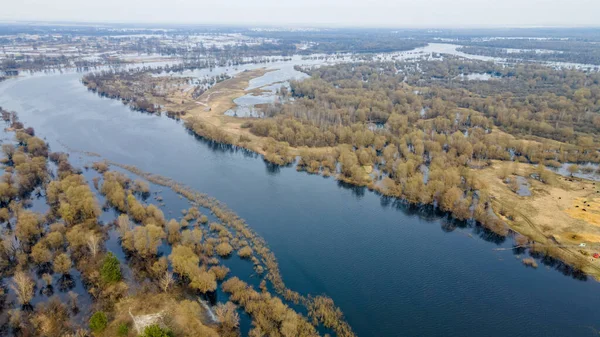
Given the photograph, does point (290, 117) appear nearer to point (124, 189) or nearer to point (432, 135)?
point (432, 135)

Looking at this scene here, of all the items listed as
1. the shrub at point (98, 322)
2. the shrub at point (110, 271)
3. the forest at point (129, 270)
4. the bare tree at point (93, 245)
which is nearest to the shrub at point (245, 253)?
the forest at point (129, 270)

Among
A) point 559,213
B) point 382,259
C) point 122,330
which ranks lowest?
point 382,259

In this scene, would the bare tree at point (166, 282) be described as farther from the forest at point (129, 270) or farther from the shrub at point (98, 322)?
the shrub at point (98, 322)

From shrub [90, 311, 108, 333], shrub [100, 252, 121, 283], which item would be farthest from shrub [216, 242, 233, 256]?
shrub [90, 311, 108, 333]

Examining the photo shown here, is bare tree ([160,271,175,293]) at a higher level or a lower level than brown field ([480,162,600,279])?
lower

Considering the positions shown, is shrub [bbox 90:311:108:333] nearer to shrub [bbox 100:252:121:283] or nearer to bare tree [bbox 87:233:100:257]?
shrub [bbox 100:252:121:283]

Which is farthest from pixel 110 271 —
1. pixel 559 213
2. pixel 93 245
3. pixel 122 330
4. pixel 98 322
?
pixel 559 213

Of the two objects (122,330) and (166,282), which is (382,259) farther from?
(122,330)
